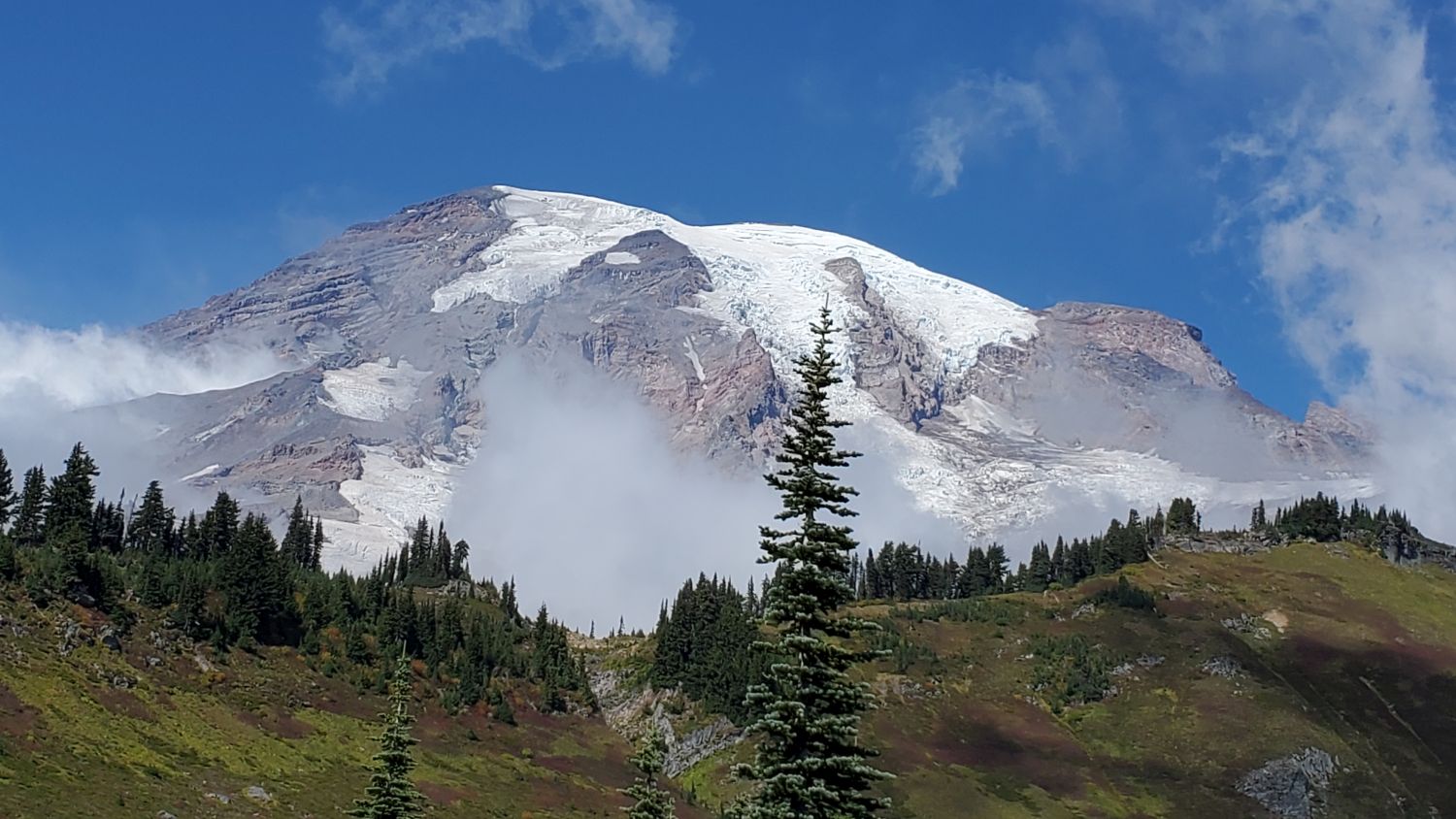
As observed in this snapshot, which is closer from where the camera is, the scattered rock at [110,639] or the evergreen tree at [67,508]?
the scattered rock at [110,639]

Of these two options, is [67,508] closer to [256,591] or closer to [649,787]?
[256,591]

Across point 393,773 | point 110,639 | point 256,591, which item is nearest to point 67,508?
point 256,591

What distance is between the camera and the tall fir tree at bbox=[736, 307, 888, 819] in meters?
36.1

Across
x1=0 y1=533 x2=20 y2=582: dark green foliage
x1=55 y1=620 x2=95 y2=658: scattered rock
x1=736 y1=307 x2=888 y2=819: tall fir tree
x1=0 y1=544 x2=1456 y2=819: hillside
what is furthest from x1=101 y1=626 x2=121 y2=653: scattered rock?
x1=736 y1=307 x2=888 y2=819: tall fir tree

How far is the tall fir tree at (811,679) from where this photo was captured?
3609 centimetres

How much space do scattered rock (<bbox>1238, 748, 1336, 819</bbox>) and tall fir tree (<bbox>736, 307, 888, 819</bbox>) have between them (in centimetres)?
16285

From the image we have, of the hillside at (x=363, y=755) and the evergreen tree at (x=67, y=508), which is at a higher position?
the evergreen tree at (x=67, y=508)

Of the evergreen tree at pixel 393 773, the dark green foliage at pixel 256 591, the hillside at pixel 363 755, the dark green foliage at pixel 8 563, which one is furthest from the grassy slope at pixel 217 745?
the evergreen tree at pixel 393 773

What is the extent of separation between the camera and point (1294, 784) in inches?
7101

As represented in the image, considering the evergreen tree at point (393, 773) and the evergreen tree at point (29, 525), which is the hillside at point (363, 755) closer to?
the evergreen tree at point (393, 773)

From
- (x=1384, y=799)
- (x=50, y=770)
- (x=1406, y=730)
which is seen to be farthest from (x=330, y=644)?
(x=1406, y=730)

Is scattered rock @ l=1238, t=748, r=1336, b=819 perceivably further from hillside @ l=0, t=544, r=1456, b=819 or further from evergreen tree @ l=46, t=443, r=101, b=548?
evergreen tree @ l=46, t=443, r=101, b=548

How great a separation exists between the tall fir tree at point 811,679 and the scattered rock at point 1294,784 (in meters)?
163

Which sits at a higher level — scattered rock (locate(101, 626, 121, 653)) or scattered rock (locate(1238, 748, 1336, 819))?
scattered rock (locate(101, 626, 121, 653))
